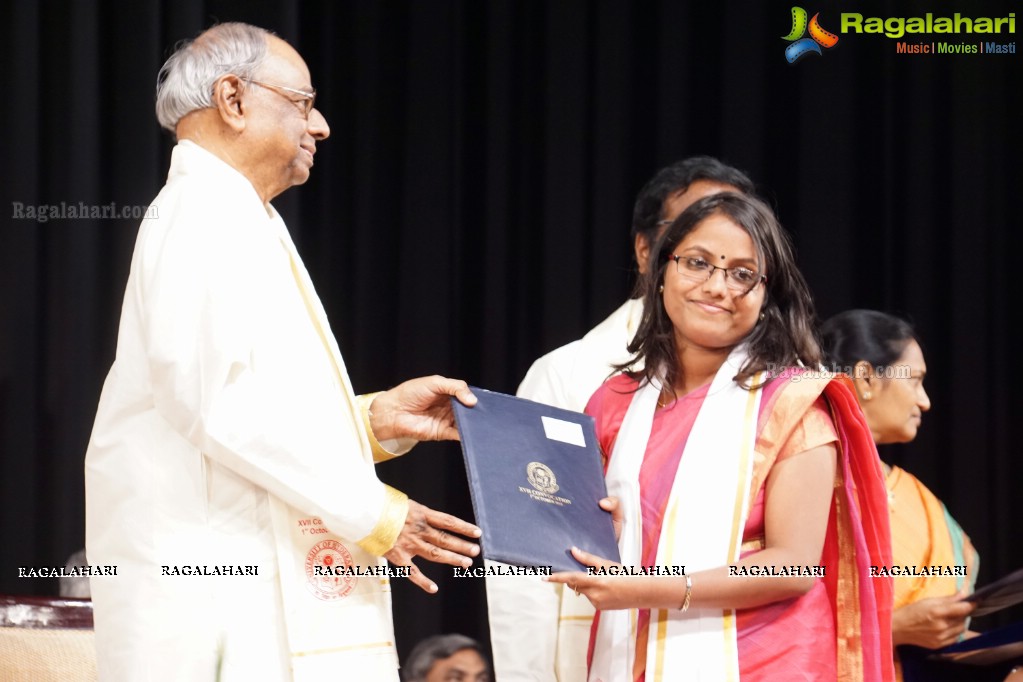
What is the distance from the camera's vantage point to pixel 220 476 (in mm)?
2117

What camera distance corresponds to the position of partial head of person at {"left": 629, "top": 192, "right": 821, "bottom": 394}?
2.16 m

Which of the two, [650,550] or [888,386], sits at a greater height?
[888,386]

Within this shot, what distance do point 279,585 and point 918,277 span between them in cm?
272

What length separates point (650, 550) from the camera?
6.89ft

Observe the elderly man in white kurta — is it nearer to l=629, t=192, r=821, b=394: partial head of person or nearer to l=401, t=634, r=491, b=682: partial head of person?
l=629, t=192, r=821, b=394: partial head of person

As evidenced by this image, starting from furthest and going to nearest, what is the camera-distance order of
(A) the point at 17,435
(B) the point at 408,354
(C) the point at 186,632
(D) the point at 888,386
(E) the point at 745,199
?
(B) the point at 408,354, (A) the point at 17,435, (D) the point at 888,386, (E) the point at 745,199, (C) the point at 186,632

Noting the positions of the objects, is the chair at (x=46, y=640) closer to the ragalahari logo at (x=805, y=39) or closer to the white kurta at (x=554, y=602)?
the white kurta at (x=554, y=602)

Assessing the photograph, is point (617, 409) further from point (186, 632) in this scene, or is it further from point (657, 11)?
point (657, 11)

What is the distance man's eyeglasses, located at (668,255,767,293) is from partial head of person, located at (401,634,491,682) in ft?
4.73

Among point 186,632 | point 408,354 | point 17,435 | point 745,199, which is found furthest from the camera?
point 408,354

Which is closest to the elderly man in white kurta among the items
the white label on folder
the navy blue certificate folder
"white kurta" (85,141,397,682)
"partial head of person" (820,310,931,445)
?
"white kurta" (85,141,397,682)

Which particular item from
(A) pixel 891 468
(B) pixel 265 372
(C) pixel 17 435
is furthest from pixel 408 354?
(B) pixel 265 372

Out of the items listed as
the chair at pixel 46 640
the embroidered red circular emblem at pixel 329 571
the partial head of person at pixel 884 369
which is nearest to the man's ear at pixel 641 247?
the partial head of person at pixel 884 369

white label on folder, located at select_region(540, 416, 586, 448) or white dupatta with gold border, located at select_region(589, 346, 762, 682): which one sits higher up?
white label on folder, located at select_region(540, 416, 586, 448)
